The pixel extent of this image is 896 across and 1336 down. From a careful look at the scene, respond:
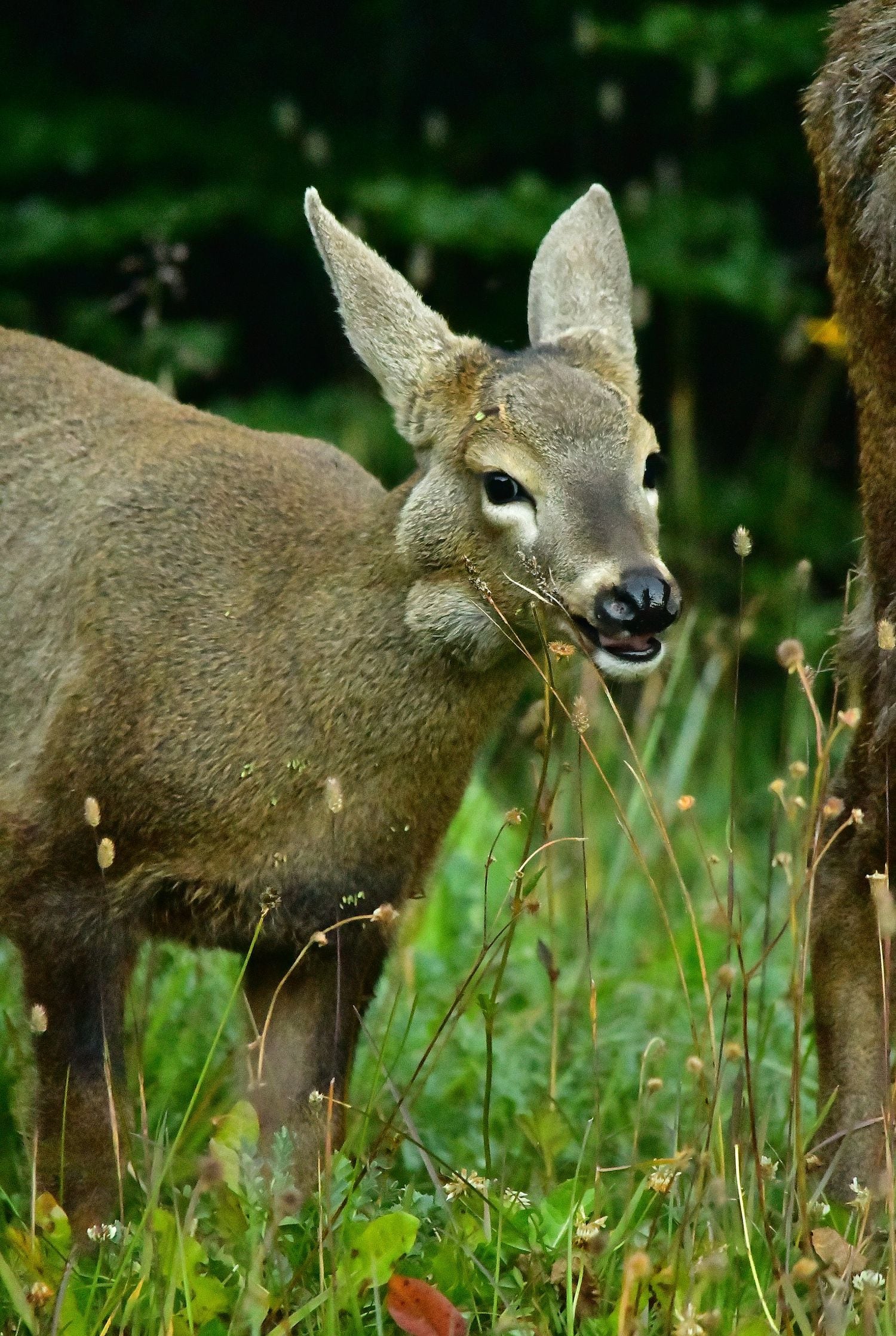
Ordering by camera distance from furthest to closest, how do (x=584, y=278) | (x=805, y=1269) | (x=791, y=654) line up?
(x=584, y=278) → (x=791, y=654) → (x=805, y=1269)

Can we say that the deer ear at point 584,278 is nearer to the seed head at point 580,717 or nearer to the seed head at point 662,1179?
the seed head at point 580,717

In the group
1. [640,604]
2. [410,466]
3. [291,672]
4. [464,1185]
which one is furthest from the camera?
[410,466]

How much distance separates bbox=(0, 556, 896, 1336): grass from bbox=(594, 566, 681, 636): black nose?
0.42ft

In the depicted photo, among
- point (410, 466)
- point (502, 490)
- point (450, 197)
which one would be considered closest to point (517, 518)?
point (502, 490)

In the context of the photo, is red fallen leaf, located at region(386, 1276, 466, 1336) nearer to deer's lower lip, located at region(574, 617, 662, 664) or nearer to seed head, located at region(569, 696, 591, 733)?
seed head, located at region(569, 696, 591, 733)

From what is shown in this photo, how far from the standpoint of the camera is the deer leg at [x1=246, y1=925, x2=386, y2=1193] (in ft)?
14.0

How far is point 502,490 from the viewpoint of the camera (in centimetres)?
416

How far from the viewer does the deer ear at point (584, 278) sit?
4781 millimetres

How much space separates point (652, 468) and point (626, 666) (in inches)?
28.6

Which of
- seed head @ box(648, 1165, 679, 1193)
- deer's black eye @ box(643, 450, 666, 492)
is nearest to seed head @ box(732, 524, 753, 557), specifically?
deer's black eye @ box(643, 450, 666, 492)

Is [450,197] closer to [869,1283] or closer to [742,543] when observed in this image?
[742,543]

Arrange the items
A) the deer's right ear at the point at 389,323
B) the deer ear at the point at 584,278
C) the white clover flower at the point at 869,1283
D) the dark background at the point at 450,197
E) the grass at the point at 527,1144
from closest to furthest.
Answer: the white clover flower at the point at 869,1283, the grass at the point at 527,1144, the deer's right ear at the point at 389,323, the deer ear at the point at 584,278, the dark background at the point at 450,197

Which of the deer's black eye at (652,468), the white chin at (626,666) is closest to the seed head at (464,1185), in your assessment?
the white chin at (626,666)

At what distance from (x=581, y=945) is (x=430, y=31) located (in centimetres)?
668
